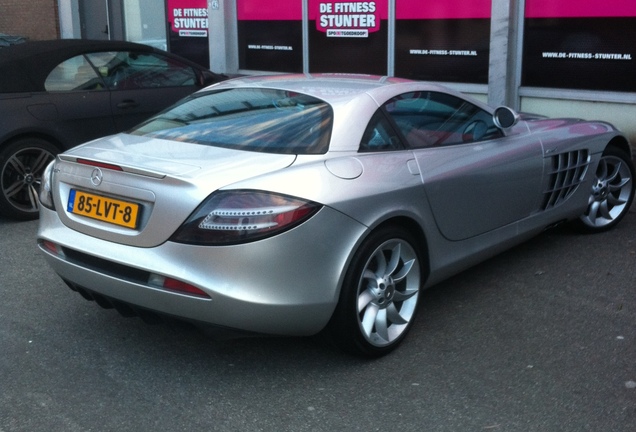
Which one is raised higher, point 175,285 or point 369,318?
point 175,285

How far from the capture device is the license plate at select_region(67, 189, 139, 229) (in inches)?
154

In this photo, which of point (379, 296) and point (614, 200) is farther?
point (614, 200)

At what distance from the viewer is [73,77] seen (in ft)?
24.8

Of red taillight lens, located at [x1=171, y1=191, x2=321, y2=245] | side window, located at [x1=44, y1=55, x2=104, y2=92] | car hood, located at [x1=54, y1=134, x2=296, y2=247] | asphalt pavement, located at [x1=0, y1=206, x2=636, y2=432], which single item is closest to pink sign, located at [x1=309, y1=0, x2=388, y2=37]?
side window, located at [x1=44, y1=55, x2=104, y2=92]

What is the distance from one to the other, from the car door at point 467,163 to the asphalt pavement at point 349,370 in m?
0.56

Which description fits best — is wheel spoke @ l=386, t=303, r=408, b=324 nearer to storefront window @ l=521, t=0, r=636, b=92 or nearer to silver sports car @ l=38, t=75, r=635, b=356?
silver sports car @ l=38, t=75, r=635, b=356

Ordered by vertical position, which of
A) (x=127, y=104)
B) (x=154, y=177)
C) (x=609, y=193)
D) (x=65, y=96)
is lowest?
(x=609, y=193)

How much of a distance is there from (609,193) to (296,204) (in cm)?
361

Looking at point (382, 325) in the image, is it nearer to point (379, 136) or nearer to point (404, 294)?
point (404, 294)

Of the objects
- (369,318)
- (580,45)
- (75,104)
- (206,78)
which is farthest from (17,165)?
(580,45)

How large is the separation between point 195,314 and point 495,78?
Result: 6635mm

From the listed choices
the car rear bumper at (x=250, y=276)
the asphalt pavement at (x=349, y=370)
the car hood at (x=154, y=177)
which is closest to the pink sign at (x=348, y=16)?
the asphalt pavement at (x=349, y=370)

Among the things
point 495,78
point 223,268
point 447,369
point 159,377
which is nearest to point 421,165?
point 447,369

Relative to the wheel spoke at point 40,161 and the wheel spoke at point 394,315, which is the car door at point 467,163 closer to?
the wheel spoke at point 394,315
